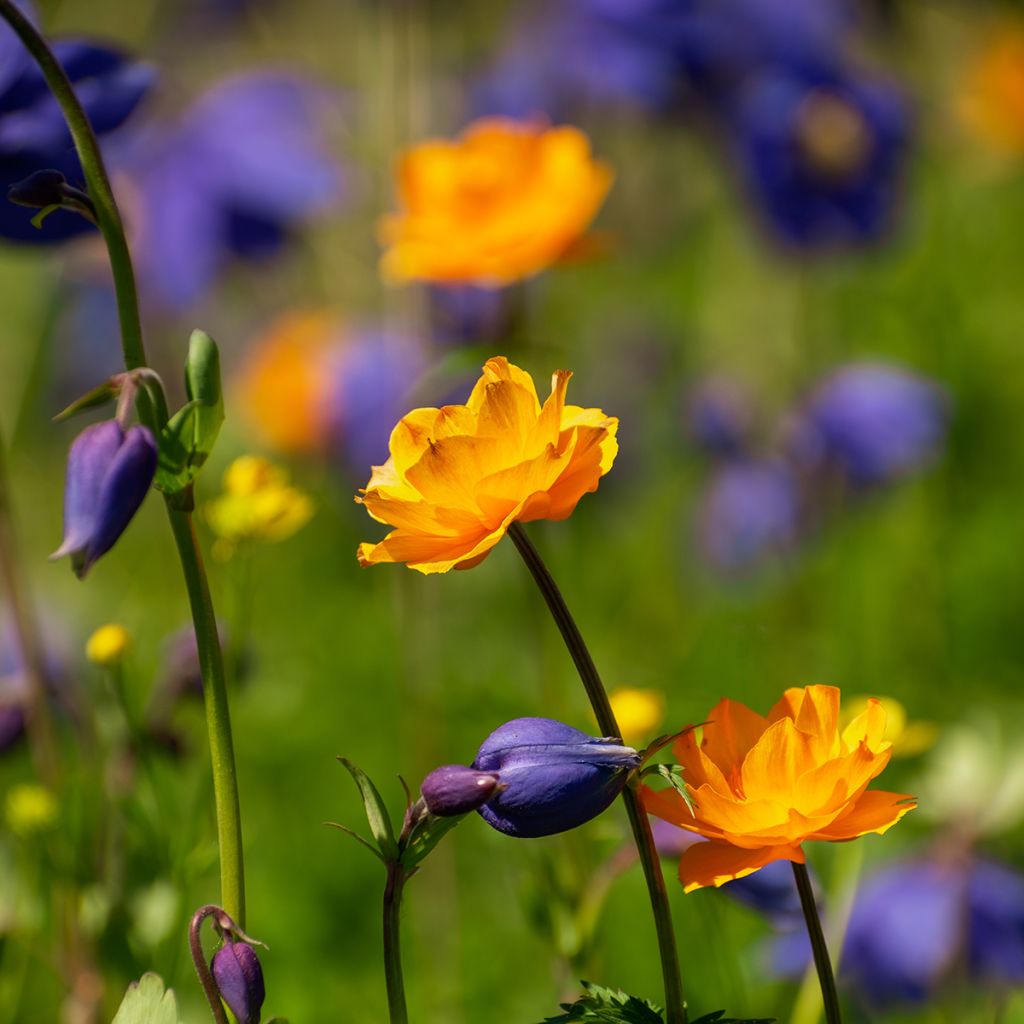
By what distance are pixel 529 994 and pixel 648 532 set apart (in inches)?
50.4

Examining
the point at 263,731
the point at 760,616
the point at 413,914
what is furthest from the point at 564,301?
the point at 413,914

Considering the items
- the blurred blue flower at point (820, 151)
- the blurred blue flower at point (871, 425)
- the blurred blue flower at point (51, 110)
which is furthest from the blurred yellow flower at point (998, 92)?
the blurred blue flower at point (51, 110)

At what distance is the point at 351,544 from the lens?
2533 millimetres

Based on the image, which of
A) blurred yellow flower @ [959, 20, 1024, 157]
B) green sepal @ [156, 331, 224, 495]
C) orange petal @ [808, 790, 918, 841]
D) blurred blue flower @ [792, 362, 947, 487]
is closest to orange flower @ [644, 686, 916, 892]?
orange petal @ [808, 790, 918, 841]

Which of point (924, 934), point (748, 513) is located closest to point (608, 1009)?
point (924, 934)

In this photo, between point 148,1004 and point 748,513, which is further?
point 748,513

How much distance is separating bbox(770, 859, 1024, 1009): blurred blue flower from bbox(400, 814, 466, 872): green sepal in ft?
1.58

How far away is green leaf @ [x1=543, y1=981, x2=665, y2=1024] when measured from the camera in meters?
0.50

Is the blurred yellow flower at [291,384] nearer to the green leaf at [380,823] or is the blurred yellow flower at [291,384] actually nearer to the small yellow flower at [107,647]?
the small yellow flower at [107,647]

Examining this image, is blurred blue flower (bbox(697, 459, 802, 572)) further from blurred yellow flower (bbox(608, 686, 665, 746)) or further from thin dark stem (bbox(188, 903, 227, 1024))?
thin dark stem (bbox(188, 903, 227, 1024))

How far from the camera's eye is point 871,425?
1781 millimetres

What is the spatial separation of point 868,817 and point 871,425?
1339 mm

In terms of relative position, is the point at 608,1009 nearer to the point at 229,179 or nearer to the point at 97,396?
the point at 97,396

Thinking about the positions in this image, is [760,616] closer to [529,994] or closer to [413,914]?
[413,914]
